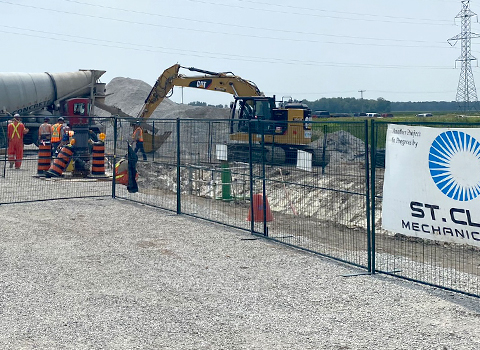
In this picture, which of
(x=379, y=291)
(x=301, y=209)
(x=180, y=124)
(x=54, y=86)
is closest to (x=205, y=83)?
(x=54, y=86)

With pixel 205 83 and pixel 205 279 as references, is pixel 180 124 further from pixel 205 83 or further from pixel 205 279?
pixel 205 83

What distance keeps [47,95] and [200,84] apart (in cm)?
944

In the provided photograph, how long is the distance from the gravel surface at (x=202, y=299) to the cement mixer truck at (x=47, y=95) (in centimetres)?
2245

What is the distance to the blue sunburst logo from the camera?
8008 millimetres

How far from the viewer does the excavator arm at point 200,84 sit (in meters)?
31.7

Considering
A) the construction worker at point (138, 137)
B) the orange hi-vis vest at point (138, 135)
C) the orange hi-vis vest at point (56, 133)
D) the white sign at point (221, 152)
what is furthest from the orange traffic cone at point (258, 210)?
the orange hi-vis vest at point (56, 133)

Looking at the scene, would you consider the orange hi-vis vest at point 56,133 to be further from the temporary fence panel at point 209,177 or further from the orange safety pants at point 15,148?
the temporary fence panel at point 209,177

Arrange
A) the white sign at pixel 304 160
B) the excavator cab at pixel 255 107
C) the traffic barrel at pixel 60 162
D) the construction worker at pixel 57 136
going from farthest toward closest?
1. the excavator cab at pixel 255 107
2. the construction worker at pixel 57 136
3. the traffic barrel at pixel 60 162
4. the white sign at pixel 304 160

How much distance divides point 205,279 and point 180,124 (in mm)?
6940

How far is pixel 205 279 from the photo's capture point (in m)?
9.41

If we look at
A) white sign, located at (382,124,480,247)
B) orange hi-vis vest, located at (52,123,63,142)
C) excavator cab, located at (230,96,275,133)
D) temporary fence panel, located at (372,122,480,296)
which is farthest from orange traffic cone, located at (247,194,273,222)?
excavator cab, located at (230,96,275,133)

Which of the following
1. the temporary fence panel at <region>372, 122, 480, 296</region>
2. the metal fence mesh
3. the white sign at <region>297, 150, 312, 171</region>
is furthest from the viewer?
the white sign at <region>297, 150, 312, 171</region>

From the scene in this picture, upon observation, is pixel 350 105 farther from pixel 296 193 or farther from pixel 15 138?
pixel 296 193

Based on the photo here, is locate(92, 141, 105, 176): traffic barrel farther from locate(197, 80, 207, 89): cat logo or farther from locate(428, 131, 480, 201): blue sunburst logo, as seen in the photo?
locate(428, 131, 480, 201): blue sunburst logo
